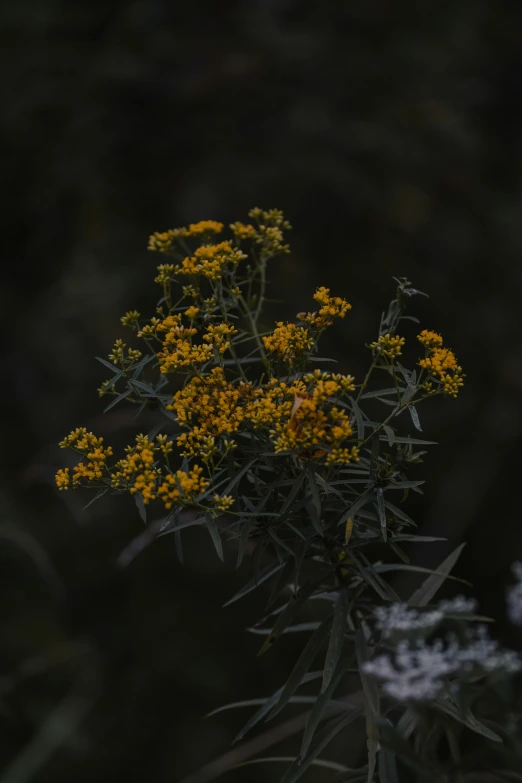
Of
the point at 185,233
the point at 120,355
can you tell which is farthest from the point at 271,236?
the point at 120,355

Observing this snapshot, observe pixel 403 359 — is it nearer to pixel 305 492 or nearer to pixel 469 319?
pixel 469 319

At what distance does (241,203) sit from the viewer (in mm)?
3480

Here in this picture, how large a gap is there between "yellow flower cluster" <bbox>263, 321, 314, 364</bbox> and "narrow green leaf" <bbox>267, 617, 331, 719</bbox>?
0.47 metres

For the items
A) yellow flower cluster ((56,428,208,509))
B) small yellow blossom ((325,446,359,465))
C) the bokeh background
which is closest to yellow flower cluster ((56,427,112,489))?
yellow flower cluster ((56,428,208,509))

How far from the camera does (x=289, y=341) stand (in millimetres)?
1268

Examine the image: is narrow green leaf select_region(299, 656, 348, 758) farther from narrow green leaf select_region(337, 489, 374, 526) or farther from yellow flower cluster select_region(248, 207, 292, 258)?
yellow flower cluster select_region(248, 207, 292, 258)

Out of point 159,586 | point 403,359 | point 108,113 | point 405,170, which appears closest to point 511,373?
point 403,359

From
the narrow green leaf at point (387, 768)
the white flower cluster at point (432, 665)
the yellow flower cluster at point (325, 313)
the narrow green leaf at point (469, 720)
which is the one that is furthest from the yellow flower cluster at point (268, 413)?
the narrow green leaf at point (387, 768)

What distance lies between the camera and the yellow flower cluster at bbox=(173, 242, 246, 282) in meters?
1.34

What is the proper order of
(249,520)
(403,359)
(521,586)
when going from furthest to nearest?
1. (403,359)
2. (249,520)
3. (521,586)

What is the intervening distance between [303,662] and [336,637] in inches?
3.9

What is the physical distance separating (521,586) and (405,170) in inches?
120

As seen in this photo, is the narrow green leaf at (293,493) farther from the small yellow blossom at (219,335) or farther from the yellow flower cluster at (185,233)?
the yellow flower cluster at (185,233)

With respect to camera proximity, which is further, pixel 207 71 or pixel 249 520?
pixel 207 71
